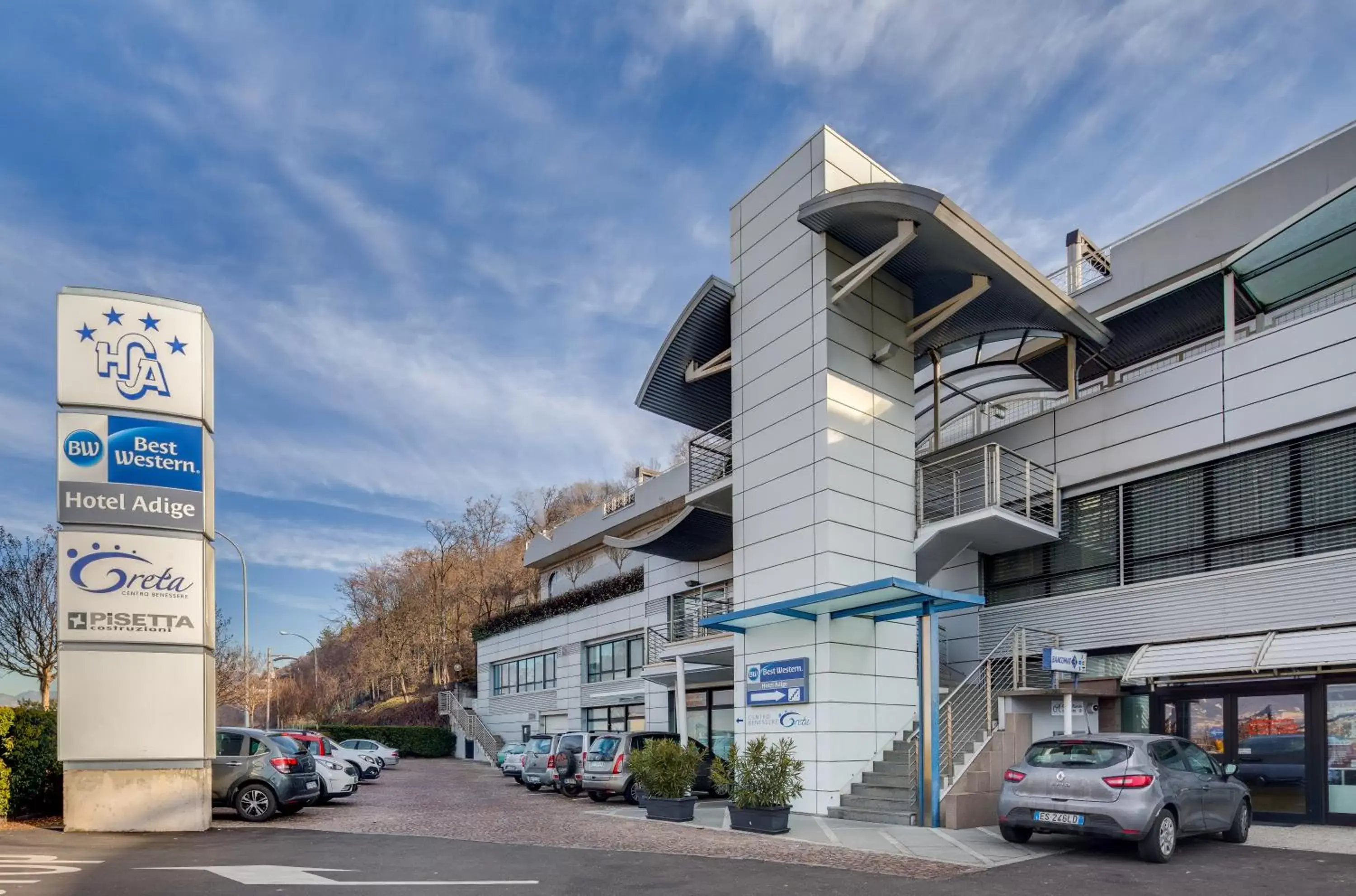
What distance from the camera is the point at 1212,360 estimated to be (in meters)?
15.4

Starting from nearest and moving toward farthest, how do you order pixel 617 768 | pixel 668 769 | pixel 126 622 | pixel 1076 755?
pixel 1076 755 < pixel 126 622 < pixel 668 769 < pixel 617 768

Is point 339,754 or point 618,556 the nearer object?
point 339,754

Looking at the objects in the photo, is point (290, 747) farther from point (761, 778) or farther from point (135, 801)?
point (761, 778)

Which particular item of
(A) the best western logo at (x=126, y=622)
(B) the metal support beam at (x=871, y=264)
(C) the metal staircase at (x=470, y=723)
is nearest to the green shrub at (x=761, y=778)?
(B) the metal support beam at (x=871, y=264)

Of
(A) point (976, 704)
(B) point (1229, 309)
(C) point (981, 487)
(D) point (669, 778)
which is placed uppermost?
(B) point (1229, 309)

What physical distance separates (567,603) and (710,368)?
20176mm

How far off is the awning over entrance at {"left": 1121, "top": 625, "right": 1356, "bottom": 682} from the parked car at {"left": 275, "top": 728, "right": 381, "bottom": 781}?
647 inches

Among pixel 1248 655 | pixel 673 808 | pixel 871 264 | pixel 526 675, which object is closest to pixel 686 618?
pixel 673 808

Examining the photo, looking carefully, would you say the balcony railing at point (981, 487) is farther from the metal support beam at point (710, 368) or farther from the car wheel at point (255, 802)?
the car wheel at point (255, 802)

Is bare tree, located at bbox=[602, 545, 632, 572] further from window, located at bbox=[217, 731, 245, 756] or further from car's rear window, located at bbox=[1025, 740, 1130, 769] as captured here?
car's rear window, located at bbox=[1025, 740, 1130, 769]

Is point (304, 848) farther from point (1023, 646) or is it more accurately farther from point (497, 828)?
point (1023, 646)

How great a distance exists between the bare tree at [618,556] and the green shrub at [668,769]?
866 inches

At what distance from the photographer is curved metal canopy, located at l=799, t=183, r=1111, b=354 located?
605 inches

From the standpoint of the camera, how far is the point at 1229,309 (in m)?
15.9
